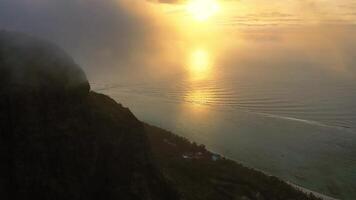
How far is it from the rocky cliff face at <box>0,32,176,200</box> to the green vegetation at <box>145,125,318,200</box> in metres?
4.04

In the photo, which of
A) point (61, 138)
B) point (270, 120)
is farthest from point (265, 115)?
point (61, 138)

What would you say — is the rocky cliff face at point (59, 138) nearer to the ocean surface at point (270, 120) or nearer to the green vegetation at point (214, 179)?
the green vegetation at point (214, 179)

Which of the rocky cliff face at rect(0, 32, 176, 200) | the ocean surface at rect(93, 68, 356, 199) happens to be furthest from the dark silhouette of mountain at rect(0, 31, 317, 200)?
the ocean surface at rect(93, 68, 356, 199)

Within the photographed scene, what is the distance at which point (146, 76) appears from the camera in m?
37.3

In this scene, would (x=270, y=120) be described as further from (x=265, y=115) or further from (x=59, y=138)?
(x=59, y=138)

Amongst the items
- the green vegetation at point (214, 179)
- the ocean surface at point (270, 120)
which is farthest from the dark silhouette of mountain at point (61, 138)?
the ocean surface at point (270, 120)

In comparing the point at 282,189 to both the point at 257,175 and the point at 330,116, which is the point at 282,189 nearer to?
the point at 257,175

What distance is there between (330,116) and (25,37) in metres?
20.2

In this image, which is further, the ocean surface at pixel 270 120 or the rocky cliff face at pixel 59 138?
the ocean surface at pixel 270 120

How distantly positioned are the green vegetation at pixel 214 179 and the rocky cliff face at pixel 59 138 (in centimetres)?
→ 404

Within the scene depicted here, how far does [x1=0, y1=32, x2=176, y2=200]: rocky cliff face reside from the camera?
9.71 meters

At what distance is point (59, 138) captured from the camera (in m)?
10.0

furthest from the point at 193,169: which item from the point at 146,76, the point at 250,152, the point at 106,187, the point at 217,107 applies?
the point at 146,76

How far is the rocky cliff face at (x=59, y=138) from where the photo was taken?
9.71 metres
